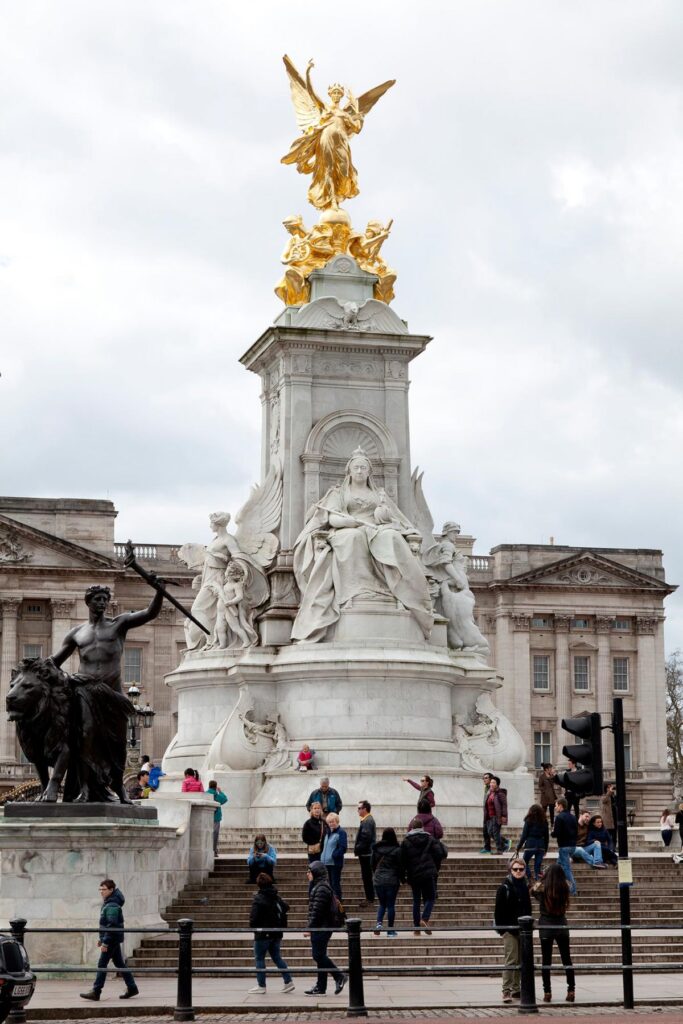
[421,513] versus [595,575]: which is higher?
[595,575]

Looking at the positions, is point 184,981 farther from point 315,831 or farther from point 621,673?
point 621,673

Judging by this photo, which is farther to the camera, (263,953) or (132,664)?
(132,664)

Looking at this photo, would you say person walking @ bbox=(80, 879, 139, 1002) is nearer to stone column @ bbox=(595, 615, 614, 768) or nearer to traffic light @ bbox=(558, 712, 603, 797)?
traffic light @ bbox=(558, 712, 603, 797)

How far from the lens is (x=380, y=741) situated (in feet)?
115

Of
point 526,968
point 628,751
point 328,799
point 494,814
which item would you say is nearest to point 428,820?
point 328,799

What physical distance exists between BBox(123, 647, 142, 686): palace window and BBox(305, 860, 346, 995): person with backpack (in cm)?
6961

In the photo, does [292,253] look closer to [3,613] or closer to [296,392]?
[296,392]

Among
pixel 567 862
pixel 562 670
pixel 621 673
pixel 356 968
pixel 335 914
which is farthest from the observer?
pixel 621 673

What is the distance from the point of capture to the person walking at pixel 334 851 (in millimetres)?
25297

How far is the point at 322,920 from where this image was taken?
2102 cm

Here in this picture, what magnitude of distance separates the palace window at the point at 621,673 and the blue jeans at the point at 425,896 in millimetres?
76106

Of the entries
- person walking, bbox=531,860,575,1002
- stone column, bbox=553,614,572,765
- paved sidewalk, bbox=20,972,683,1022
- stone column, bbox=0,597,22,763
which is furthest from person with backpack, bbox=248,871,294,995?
stone column, bbox=553,614,572,765

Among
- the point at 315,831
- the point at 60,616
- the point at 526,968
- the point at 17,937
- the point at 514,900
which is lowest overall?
the point at 526,968

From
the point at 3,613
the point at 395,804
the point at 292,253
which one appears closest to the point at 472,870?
the point at 395,804
